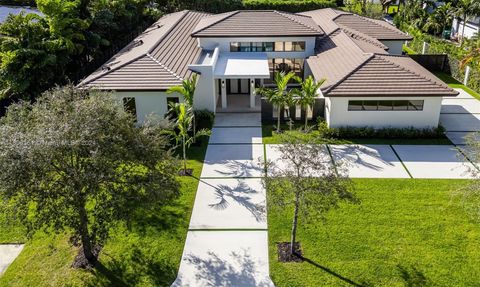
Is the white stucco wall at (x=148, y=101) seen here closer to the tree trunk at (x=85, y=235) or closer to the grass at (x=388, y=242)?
the grass at (x=388, y=242)

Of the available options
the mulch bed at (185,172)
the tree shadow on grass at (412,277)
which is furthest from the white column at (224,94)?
the tree shadow on grass at (412,277)

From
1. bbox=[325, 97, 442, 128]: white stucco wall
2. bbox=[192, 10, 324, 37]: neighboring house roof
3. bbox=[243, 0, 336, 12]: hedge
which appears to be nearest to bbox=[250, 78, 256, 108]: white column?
bbox=[192, 10, 324, 37]: neighboring house roof

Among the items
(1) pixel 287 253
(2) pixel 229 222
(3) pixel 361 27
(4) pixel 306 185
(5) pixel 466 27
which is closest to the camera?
(4) pixel 306 185

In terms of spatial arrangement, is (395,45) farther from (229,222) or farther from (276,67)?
(229,222)

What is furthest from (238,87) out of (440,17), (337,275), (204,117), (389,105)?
(440,17)

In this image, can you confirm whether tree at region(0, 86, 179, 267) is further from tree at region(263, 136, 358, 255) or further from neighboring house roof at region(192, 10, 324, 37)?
neighboring house roof at region(192, 10, 324, 37)

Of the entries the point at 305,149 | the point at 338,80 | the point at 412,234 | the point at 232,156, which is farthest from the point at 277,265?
the point at 338,80
